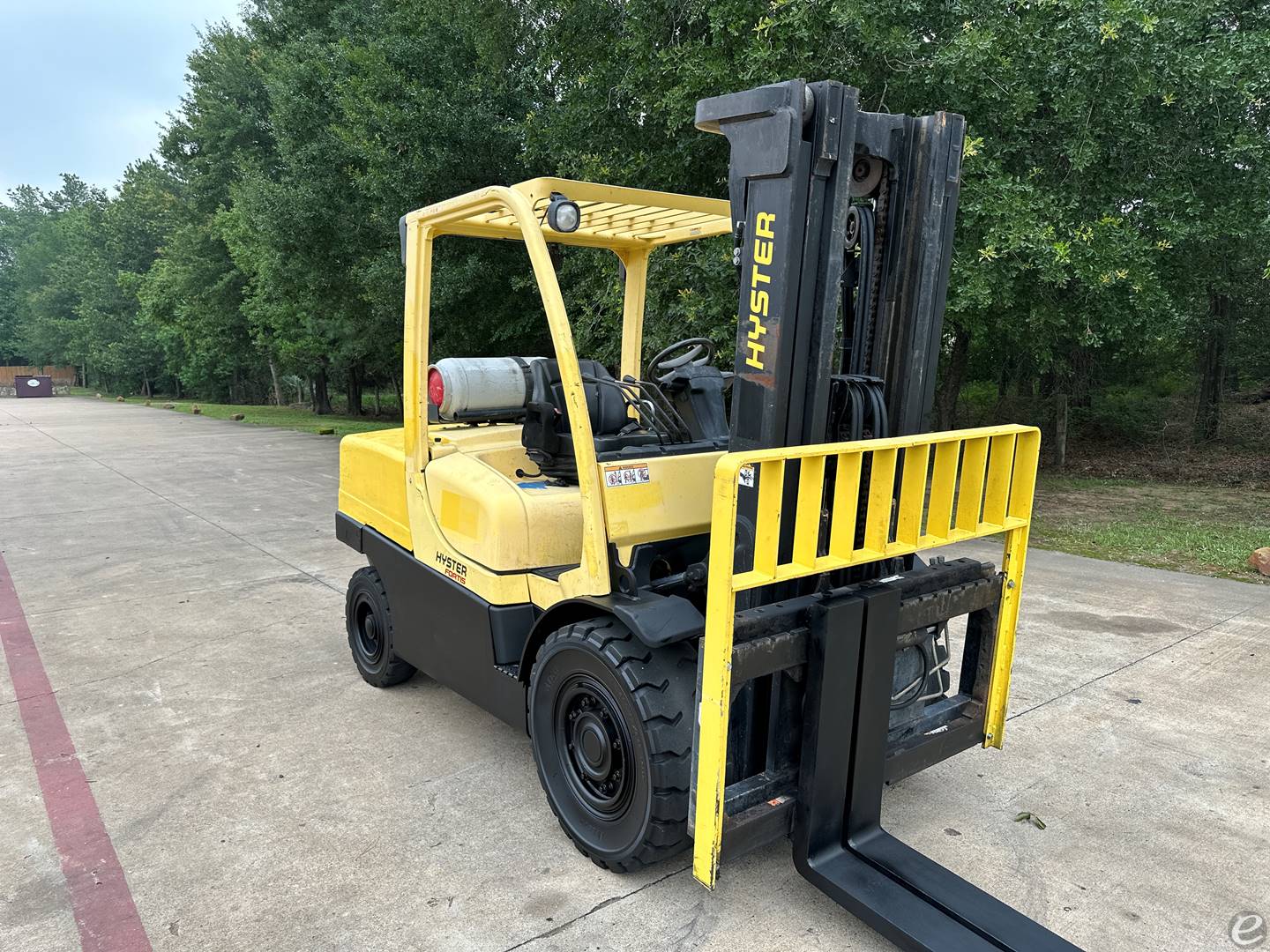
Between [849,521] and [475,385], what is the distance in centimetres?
187

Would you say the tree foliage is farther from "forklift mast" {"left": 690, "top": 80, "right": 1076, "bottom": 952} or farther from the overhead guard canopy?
"forklift mast" {"left": 690, "top": 80, "right": 1076, "bottom": 952}

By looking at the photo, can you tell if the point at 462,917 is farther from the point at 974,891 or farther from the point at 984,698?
the point at 984,698

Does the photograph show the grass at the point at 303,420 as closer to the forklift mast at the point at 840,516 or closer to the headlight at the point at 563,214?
the headlight at the point at 563,214

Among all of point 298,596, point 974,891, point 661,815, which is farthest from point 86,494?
point 974,891

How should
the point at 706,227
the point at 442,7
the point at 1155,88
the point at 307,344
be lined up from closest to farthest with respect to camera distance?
the point at 706,227 → the point at 1155,88 → the point at 442,7 → the point at 307,344

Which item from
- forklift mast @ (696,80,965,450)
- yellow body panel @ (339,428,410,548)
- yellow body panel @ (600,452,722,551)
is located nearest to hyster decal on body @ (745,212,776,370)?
forklift mast @ (696,80,965,450)

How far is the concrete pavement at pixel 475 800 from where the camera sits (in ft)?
9.03

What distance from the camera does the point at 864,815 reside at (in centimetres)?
285

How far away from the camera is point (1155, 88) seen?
738 centimetres

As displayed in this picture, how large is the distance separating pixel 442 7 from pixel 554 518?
43.5ft

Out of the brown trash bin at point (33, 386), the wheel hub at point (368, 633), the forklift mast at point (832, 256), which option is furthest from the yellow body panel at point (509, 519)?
the brown trash bin at point (33, 386)

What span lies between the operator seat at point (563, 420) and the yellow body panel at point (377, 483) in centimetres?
86

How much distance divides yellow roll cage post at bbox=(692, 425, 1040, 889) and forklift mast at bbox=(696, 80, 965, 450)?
0.23 meters

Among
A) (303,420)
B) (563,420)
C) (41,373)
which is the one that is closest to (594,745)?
(563,420)
